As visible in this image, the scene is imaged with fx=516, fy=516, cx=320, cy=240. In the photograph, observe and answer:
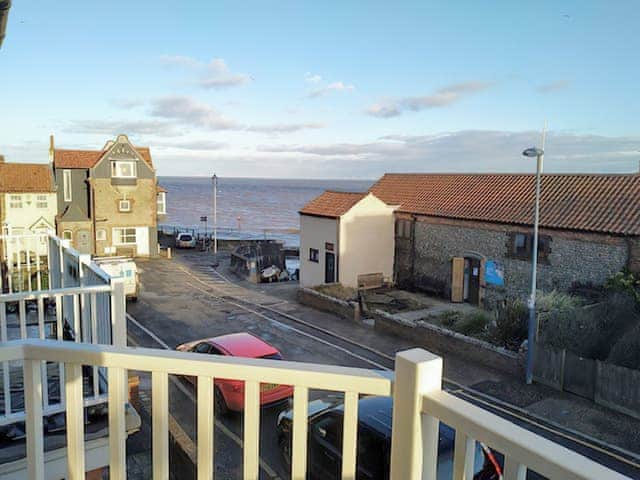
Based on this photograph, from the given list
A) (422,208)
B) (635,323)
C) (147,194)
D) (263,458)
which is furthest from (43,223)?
(635,323)

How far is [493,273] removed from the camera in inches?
885

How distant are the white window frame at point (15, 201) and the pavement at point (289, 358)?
430 inches

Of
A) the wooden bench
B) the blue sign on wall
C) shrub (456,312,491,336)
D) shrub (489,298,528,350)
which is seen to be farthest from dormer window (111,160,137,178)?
shrub (489,298,528,350)

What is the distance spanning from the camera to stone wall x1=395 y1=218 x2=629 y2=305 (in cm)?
1883

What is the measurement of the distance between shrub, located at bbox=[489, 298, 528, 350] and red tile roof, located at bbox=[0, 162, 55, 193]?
31386 millimetres

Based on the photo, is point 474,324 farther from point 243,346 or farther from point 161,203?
point 161,203

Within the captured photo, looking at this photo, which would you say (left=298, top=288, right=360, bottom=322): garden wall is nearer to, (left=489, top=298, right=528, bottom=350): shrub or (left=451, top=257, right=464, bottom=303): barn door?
(left=451, top=257, right=464, bottom=303): barn door

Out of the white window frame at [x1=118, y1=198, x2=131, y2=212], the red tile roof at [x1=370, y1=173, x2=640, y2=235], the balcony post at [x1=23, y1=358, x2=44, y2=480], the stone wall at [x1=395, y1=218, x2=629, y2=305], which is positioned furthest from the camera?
the white window frame at [x1=118, y1=198, x2=131, y2=212]

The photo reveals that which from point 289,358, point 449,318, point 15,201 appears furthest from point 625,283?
point 15,201

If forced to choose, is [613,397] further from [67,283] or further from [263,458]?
[67,283]

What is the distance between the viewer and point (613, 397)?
42.7 ft

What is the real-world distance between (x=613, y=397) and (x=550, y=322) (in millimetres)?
3209

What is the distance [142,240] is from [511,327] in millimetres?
29929

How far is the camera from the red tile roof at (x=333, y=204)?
26.0 meters
